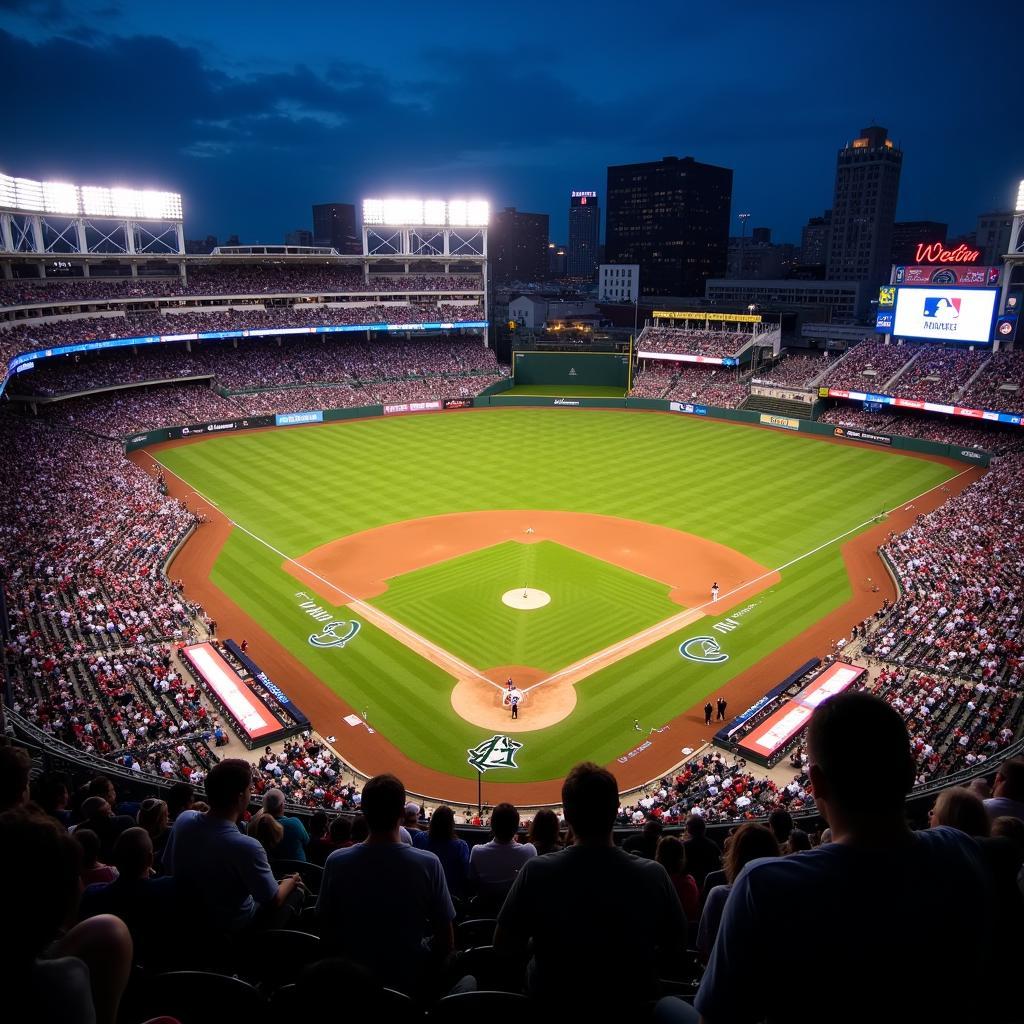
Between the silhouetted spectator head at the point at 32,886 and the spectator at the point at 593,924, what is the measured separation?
208 centimetres

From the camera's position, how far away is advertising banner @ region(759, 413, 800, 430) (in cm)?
6694

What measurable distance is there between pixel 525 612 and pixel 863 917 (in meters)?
28.1

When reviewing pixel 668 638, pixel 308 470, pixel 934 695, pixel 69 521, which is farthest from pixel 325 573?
pixel 934 695

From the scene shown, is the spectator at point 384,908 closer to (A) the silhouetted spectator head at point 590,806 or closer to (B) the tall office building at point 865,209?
(A) the silhouetted spectator head at point 590,806

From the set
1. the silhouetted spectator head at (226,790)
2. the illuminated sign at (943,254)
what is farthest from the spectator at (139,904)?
the illuminated sign at (943,254)

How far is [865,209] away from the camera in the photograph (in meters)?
175

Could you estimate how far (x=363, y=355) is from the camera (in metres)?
81.4

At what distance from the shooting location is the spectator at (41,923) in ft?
9.43

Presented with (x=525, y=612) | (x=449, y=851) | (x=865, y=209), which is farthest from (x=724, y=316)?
(x=865, y=209)

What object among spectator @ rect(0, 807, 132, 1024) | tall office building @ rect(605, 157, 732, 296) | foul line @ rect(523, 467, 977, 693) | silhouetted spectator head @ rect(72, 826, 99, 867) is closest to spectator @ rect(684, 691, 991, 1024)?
spectator @ rect(0, 807, 132, 1024)

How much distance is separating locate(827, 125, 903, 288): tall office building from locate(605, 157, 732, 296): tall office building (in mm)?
25983

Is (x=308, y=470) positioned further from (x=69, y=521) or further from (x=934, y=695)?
(x=934, y=695)

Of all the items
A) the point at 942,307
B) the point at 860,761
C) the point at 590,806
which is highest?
the point at 942,307

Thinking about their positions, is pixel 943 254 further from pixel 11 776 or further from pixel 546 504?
pixel 11 776
